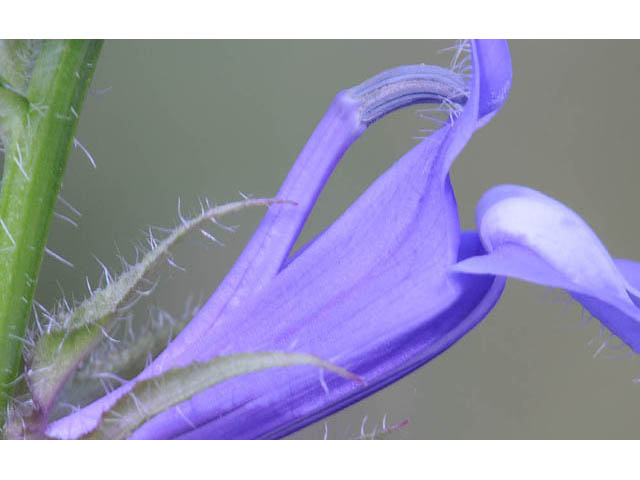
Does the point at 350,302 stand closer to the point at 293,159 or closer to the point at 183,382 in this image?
the point at 183,382

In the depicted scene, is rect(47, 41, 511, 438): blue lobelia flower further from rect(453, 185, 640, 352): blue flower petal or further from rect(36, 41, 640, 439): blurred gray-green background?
rect(36, 41, 640, 439): blurred gray-green background

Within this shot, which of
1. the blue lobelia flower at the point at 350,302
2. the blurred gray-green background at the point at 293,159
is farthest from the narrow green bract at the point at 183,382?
the blurred gray-green background at the point at 293,159

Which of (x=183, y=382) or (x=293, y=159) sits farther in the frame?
(x=293, y=159)

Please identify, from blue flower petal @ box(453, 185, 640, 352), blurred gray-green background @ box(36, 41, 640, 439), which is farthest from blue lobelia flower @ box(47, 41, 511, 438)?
blurred gray-green background @ box(36, 41, 640, 439)

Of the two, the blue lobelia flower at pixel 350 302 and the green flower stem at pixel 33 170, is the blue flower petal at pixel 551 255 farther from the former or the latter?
the green flower stem at pixel 33 170

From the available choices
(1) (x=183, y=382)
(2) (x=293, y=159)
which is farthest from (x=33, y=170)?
(2) (x=293, y=159)
